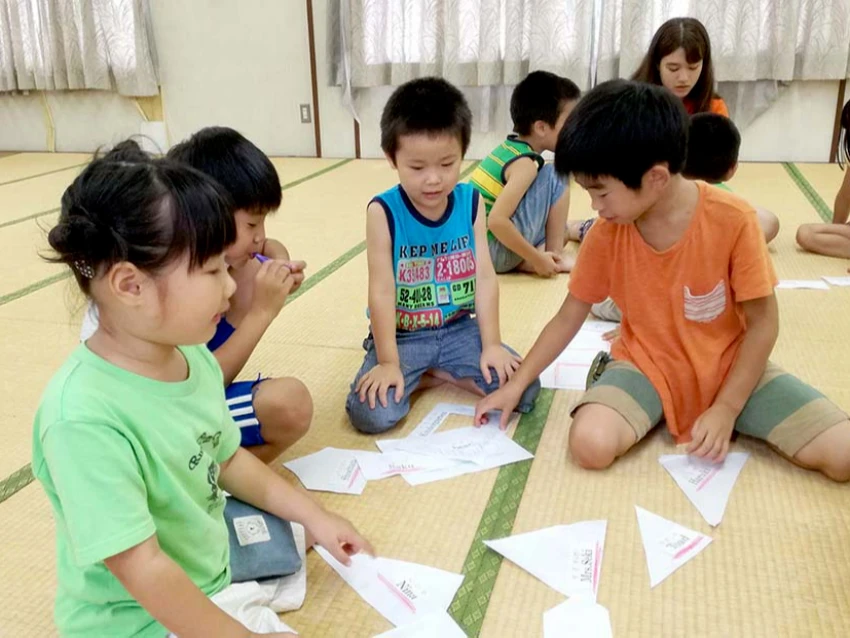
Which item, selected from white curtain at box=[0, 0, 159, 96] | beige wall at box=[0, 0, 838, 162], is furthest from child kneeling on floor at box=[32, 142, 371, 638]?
white curtain at box=[0, 0, 159, 96]

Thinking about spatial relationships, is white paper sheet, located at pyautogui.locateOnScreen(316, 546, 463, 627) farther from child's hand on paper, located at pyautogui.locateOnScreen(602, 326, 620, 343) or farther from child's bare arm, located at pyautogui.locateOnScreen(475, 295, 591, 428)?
child's hand on paper, located at pyautogui.locateOnScreen(602, 326, 620, 343)

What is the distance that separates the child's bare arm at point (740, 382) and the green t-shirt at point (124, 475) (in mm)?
717

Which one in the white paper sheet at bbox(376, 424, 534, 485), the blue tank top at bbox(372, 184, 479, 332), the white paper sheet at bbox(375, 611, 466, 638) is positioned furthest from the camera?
the blue tank top at bbox(372, 184, 479, 332)

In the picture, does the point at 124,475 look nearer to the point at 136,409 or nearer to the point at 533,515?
the point at 136,409

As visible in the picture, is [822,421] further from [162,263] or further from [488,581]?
[162,263]

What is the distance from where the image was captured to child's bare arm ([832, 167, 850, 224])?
7.31 ft

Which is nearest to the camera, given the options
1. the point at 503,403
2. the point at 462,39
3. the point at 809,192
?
the point at 503,403

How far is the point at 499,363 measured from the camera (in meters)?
1.40

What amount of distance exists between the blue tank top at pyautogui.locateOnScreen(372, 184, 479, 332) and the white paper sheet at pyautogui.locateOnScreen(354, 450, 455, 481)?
0.32 meters

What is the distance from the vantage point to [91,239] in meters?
0.65

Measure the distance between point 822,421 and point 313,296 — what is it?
50.4 inches

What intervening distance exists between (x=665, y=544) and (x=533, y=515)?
7.2 inches

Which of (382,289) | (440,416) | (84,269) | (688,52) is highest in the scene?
(688,52)

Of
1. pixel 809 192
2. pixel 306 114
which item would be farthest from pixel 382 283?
pixel 306 114
